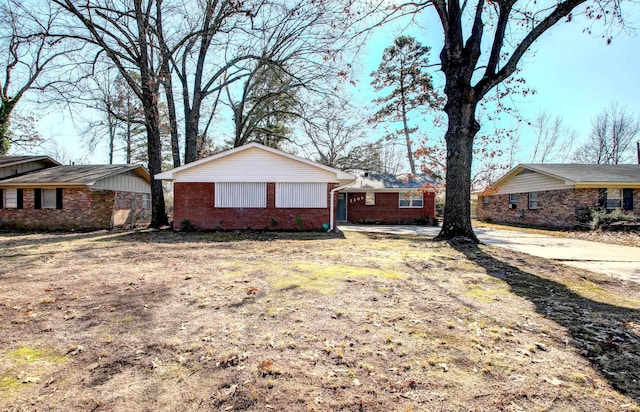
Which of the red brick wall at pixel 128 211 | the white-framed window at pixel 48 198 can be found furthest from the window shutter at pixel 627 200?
the white-framed window at pixel 48 198

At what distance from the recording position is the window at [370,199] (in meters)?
21.8

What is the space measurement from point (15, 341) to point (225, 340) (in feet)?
6.57

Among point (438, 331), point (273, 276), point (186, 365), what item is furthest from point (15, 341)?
point (438, 331)

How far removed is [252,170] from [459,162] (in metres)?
8.78

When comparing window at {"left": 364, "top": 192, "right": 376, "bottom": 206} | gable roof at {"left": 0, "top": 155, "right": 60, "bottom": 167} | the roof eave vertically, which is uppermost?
gable roof at {"left": 0, "top": 155, "right": 60, "bottom": 167}

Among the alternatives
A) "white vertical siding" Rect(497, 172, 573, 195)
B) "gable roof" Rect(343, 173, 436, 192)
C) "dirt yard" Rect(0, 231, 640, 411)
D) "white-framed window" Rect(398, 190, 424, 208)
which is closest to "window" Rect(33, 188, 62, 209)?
"dirt yard" Rect(0, 231, 640, 411)

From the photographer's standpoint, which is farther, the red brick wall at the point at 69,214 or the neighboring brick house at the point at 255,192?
the red brick wall at the point at 69,214

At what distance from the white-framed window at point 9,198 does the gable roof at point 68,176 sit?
2.04 feet

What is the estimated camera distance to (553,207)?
62.6 feet

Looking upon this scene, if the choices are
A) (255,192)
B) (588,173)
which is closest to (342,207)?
(255,192)

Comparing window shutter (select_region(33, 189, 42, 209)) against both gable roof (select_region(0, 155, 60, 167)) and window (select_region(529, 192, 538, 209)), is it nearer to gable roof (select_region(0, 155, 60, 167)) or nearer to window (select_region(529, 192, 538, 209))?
gable roof (select_region(0, 155, 60, 167))

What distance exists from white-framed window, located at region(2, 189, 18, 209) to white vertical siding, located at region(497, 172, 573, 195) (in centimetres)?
2923

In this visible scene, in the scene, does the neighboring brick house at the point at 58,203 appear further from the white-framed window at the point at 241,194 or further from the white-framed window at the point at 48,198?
the white-framed window at the point at 241,194

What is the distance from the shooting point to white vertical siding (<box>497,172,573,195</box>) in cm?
1878
